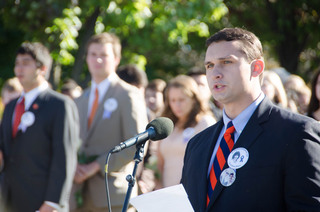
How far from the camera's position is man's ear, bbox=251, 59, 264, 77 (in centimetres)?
325

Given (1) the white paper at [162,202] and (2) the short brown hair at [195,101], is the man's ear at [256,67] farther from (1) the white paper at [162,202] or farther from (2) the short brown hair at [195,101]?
(2) the short brown hair at [195,101]

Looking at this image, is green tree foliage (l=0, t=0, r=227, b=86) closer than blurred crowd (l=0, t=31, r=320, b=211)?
No

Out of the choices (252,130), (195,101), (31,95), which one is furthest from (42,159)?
(252,130)

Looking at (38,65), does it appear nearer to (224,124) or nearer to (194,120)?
(194,120)

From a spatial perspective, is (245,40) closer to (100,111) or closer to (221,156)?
(221,156)

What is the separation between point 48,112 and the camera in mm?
5301

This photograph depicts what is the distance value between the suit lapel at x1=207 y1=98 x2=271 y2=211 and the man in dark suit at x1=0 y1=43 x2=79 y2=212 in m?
2.46

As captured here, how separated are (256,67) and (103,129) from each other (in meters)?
2.65

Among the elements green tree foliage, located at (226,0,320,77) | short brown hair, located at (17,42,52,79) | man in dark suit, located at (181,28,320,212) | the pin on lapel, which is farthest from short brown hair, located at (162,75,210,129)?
green tree foliage, located at (226,0,320,77)

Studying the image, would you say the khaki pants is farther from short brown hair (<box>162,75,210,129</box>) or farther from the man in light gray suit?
short brown hair (<box>162,75,210,129</box>)

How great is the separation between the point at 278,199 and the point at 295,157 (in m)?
0.24

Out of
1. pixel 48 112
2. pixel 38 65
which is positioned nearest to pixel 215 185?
pixel 48 112

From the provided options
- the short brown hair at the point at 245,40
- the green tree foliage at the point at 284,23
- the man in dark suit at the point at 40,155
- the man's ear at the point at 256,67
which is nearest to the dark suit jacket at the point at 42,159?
the man in dark suit at the point at 40,155

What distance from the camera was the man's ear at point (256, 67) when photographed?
325 cm
